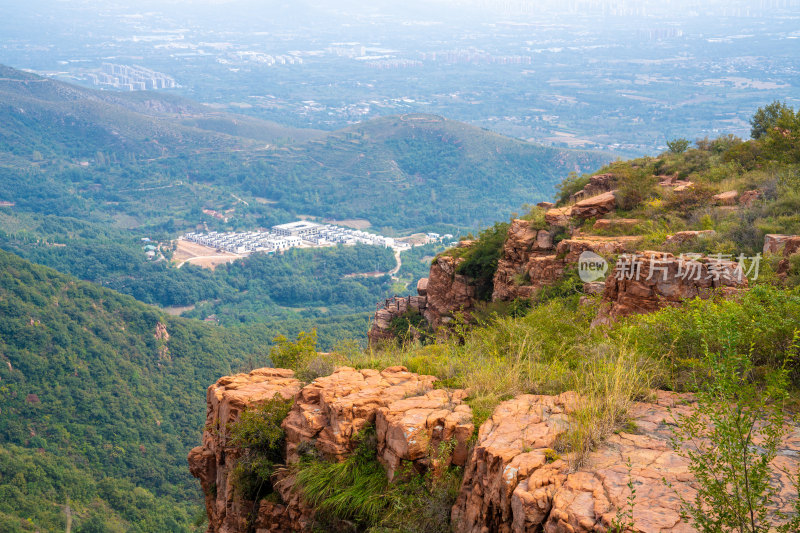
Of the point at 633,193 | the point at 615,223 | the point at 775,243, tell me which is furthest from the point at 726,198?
the point at 775,243

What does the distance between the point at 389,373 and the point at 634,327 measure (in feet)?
10.7

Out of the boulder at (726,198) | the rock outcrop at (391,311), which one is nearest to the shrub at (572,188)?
the rock outcrop at (391,311)

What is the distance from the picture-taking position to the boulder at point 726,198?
15.5m

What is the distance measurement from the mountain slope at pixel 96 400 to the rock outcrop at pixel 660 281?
22847 mm

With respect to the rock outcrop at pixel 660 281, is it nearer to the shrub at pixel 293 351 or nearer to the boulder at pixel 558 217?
the shrub at pixel 293 351

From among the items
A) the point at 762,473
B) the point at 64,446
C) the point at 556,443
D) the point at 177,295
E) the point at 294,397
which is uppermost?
the point at 762,473

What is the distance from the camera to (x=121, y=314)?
55.2 metres

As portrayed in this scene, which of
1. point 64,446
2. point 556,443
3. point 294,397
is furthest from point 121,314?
point 556,443

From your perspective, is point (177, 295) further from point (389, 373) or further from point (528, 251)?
point (389, 373)

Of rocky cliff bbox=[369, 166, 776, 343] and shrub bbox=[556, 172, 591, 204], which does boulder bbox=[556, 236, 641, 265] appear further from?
shrub bbox=[556, 172, 591, 204]

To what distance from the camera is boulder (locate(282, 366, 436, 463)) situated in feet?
25.4

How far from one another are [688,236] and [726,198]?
3.53m

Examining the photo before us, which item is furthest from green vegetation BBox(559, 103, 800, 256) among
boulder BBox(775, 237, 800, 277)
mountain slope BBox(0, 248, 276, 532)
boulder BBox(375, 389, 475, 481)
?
mountain slope BBox(0, 248, 276, 532)

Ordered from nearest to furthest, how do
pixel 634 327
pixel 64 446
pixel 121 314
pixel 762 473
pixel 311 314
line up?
pixel 762 473 → pixel 634 327 → pixel 64 446 → pixel 121 314 → pixel 311 314
